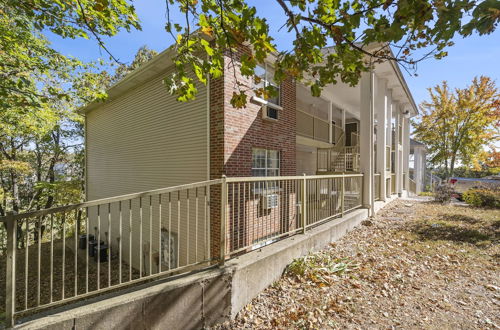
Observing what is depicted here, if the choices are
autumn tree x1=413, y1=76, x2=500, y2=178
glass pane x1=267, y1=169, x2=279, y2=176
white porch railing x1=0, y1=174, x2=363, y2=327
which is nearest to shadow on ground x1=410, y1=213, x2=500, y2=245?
white porch railing x1=0, y1=174, x2=363, y2=327

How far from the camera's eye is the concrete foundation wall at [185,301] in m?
2.46

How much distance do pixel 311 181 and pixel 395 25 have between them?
12.7ft

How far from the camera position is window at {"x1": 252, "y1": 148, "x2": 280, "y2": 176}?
8.23 meters

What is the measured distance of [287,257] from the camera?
4.33m

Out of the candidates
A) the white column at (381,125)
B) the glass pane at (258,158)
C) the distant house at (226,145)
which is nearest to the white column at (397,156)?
the distant house at (226,145)

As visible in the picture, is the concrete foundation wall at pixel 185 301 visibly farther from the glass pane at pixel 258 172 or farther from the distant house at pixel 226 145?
the glass pane at pixel 258 172

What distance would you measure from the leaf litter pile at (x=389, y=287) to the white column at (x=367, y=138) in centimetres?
275

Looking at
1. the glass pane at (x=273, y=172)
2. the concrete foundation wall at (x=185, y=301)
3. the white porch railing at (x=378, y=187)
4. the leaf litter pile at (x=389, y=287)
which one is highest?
the glass pane at (x=273, y=172)

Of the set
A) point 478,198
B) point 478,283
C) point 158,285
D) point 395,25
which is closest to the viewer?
point 395,25

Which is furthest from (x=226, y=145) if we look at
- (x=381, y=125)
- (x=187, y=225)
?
(x=381, y=125)

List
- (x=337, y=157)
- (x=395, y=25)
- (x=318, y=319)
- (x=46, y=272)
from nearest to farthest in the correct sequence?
1. (x=395, y=25)
2. (x=318, y=319)
3. (x=46, y=272)
4. (x=337, y=157)

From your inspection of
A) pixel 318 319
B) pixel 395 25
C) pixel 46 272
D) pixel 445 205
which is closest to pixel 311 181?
pixel 318 319

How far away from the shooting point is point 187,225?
159 inches

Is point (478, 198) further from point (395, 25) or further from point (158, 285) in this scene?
point (158, 285)
